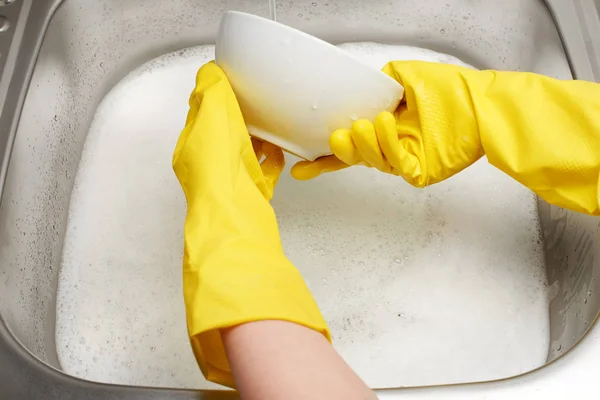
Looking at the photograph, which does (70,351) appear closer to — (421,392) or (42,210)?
(42,210)

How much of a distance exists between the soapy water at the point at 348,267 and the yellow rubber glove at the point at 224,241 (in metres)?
0.17

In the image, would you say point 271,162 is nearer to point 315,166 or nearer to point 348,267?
point 315,166

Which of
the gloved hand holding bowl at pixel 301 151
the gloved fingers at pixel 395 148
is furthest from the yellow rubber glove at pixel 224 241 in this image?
the gloved fingers at pixel 395 148

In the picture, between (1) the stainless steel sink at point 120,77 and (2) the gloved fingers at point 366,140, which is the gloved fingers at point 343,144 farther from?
(1) the stainless steel sink at point 120,77

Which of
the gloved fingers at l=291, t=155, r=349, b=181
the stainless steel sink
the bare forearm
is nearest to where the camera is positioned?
the bare forearm

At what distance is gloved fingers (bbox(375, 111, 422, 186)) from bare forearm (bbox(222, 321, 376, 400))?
0.65ft

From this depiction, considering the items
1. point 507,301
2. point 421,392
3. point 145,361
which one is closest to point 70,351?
point 145,361

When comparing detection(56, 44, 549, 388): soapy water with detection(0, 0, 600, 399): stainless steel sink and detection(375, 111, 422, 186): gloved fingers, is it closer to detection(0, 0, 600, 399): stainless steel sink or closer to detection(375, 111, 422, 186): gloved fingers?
detection(0, 0, 600, 399): stainless steel sink

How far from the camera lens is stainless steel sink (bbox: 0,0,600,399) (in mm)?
494

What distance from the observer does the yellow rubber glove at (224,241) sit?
43cm

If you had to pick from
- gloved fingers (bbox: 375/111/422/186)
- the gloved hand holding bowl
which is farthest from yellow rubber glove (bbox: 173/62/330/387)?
gloved fingers (bbox: 375/111/422/186)

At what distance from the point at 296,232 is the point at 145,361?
0.75 ft

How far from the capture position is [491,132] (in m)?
0.55

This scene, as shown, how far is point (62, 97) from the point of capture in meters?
0.75
